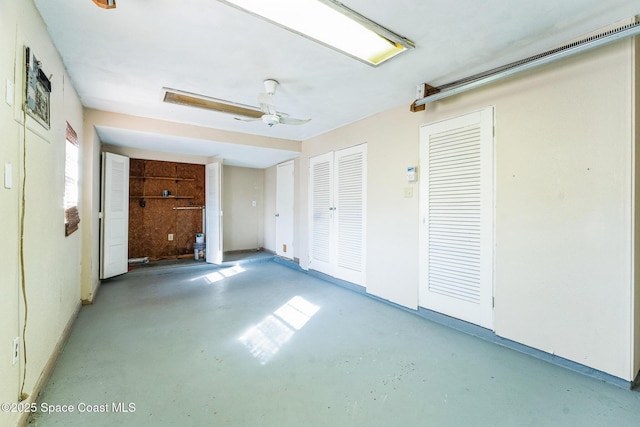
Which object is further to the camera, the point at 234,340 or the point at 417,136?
the point at 417,136

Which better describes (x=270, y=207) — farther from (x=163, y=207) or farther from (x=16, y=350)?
(x=16, y=350)

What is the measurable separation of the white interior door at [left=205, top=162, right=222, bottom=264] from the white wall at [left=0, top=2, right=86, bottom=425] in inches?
110

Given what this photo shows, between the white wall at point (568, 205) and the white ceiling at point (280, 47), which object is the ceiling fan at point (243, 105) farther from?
the white wall at point (568, 205)

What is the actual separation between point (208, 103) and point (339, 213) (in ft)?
7.62

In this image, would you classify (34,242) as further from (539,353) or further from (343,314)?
(539,353)

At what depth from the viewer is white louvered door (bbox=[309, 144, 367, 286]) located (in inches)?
153

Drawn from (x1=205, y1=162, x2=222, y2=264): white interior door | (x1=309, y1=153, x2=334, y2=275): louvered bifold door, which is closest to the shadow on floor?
(x1=205, y1=162, x2=222, y2=264): white interior door

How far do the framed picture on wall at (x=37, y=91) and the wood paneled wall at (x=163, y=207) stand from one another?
3.86 m

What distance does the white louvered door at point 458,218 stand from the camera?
254 centimetres

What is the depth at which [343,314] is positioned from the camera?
312 cm

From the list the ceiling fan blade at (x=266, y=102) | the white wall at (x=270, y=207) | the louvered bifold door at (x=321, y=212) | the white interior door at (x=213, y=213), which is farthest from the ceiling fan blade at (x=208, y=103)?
the white wall at (x=270, y=207)

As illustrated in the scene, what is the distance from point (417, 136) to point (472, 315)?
1.96m

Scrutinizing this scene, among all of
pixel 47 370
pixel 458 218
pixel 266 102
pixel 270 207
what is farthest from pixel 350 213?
pixel 47 370

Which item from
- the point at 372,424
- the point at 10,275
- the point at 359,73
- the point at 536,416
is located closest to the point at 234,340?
the point at 372,424
